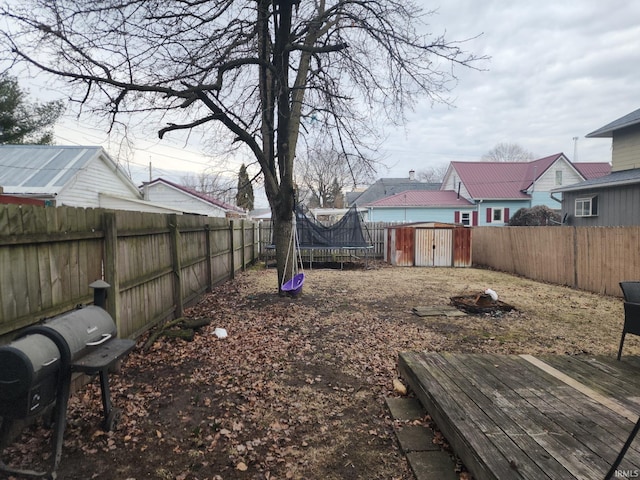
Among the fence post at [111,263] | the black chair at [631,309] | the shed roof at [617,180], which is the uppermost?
the shed roof at [617,180]

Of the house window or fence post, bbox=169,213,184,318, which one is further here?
the house window

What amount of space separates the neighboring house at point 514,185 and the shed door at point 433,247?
482 inches

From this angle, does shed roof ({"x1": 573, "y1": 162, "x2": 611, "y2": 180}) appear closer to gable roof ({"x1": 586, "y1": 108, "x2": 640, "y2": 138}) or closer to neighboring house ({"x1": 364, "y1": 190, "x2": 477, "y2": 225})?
neighboring house ({"x1": 364, "y1": 190, "x2": 477, "y2": 225})

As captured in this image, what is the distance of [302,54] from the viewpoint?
298 inches

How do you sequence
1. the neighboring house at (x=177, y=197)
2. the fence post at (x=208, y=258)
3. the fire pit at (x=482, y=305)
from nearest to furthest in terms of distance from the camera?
1. the fire pit at (x=482, y=305)
2. the fence post at (x=208, y=258)
3. the neighboring house at (x=177, y=197)

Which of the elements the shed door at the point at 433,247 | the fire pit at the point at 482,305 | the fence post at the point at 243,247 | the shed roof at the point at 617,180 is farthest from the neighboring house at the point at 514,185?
the fire pit at the point at 482,305

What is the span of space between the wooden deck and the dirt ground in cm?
31

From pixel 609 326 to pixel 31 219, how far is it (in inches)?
295

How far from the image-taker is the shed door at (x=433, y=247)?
14.0 meters

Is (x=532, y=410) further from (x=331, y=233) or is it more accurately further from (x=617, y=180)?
(x=617, y=180)

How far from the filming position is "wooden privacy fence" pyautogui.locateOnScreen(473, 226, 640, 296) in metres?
7.92

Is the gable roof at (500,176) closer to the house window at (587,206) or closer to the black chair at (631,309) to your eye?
the house window at (587,206)

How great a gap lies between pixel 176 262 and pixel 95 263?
206 centimetres

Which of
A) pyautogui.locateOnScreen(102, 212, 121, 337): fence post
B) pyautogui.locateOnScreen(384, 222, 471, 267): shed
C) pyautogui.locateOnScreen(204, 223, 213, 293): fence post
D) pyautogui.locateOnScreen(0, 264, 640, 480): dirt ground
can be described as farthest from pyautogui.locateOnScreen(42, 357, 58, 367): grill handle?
pyautogui.locateOnScreen(384, 222, 471, 267): shed
